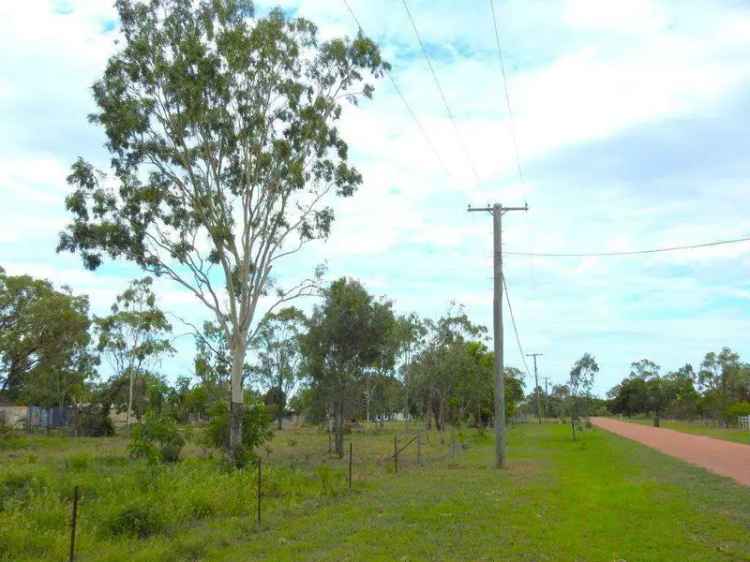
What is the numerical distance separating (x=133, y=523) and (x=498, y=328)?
18.4m

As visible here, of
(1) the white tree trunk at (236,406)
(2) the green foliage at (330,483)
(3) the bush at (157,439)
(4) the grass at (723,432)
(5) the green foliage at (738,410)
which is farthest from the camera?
(5) the green foliage at (738,410)

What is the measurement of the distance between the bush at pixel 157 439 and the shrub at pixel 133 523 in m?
13.8

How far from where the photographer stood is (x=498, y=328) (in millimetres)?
27953

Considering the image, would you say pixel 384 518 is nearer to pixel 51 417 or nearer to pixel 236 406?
pixel 236 406

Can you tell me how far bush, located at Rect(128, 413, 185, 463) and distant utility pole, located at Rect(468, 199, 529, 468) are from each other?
37.8ft

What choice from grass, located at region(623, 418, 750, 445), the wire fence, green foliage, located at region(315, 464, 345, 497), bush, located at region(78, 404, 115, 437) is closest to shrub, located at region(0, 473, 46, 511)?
the wire fence

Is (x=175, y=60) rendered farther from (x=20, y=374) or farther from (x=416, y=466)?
(x=20, y=374)

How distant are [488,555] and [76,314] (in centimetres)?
4415

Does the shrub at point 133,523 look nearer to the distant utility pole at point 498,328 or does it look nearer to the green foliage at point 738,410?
the distant utility pole at point 498,328

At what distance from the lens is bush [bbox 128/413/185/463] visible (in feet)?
85.4

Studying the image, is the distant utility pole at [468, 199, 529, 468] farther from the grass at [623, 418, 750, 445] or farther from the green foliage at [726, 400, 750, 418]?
the green foliage at [726, 400, 750, 418]

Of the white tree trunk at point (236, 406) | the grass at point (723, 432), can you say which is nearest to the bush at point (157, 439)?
the white tree trunk at point (236, 406)

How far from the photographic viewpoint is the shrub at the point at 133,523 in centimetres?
1164

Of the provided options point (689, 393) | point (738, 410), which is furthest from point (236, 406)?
point (689, 393)
